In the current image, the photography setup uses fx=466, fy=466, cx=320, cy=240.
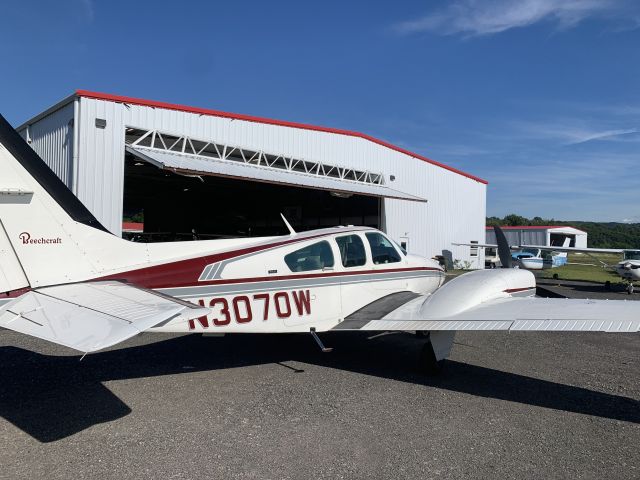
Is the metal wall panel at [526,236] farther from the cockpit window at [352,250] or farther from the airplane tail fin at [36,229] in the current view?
the airplane tail fin at [36,229]

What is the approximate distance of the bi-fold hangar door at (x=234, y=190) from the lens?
14906 mm

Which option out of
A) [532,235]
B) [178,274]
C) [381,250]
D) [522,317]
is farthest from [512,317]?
[532,235]

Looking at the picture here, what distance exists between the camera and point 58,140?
13.8 m

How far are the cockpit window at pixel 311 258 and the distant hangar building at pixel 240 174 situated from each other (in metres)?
7.29

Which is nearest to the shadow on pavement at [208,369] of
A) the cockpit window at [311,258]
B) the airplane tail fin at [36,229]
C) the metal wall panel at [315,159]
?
the airplane tail fin at [36,229]

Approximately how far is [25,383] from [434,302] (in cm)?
563

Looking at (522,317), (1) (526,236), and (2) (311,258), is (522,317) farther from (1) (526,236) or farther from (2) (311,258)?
(1) (526,236)

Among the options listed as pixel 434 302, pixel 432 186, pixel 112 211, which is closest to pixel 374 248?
pixel 434 302

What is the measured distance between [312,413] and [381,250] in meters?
3.30

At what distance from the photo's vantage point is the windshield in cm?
2291

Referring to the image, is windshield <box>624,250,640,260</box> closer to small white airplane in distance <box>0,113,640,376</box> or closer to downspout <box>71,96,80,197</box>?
small white airplane in distance <box>0,113,640,376</box>

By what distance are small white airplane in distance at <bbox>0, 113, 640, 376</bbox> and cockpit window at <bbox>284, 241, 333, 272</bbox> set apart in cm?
2

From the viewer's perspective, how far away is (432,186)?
26750 mm

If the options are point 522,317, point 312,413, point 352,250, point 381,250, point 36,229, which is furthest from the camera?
point 381,250
